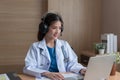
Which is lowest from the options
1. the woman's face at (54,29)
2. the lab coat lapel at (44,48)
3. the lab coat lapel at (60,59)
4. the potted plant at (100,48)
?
the potted plant at (100,48)

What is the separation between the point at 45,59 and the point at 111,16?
6.04 feet

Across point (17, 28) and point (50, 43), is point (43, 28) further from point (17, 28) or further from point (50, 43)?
point (17, 28)

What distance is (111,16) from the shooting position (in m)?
3.79

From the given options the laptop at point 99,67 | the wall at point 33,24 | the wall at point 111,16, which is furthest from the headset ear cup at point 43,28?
the wall at point 111,16

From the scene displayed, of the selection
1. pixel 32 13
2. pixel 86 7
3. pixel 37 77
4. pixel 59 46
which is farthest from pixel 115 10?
pixel 37 77

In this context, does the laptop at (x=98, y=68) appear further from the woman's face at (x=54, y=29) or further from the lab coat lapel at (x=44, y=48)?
the woman's face at (x=54, y=29)

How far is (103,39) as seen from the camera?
3.49 meters

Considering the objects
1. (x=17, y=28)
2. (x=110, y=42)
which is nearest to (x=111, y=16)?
(x=110, y=42)

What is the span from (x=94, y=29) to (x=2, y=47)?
1.46 metres

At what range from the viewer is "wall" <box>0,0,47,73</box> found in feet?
12.4

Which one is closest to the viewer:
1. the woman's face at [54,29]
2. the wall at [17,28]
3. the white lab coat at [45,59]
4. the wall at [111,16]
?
the white lab coat at [45,59]

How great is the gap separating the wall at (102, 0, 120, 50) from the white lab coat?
4.84ft

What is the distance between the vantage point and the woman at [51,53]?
88.4 inches

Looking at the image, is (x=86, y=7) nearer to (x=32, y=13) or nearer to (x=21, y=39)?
(x=32, y=13)
